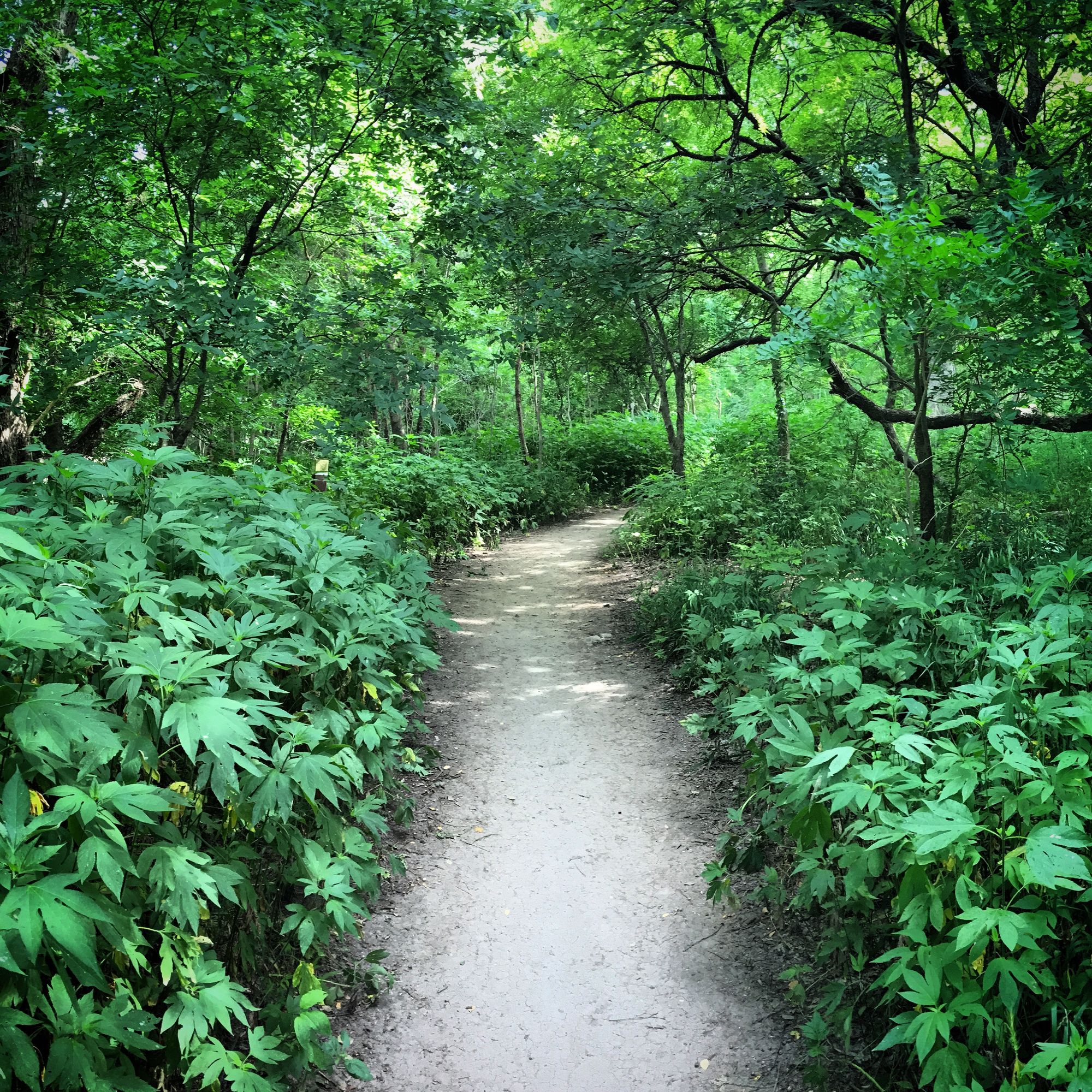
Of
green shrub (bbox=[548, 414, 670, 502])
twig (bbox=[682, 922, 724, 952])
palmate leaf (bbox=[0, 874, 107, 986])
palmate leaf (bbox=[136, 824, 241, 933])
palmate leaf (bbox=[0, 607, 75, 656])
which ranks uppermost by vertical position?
green shrub (bbox=[548, 414, 670, 502])

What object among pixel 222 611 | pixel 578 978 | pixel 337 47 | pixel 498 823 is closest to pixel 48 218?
pixel 337 47

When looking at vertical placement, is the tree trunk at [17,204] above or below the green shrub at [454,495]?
above

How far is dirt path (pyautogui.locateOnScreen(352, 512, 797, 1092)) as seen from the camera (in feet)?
9.84

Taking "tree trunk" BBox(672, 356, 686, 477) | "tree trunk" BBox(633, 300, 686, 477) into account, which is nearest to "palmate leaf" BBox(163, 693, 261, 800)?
"tree trunk" BBox(633, 300, 686, 477)

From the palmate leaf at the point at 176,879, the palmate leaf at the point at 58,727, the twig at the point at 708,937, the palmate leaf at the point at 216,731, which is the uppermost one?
the palmate leaf at the point at 58,727

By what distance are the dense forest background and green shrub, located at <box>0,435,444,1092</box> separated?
2 centimetres

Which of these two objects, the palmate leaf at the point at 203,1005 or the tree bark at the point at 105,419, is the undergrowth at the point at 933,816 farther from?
the tree bark at the point at 105,419

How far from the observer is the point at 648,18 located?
252 inches

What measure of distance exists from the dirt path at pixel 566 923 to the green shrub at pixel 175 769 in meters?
0.46

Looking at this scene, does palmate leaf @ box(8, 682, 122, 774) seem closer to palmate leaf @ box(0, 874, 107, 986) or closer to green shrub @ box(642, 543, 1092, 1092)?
palmate leaf @ box(0, 874, 107, 986)

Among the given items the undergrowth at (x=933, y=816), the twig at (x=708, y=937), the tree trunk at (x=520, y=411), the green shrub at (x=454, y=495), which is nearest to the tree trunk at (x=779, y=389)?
the green shrub at (x=454, y=495)

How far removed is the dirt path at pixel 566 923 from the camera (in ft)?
9.84

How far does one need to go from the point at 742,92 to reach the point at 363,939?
9976mm

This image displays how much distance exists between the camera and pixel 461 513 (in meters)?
11.3
